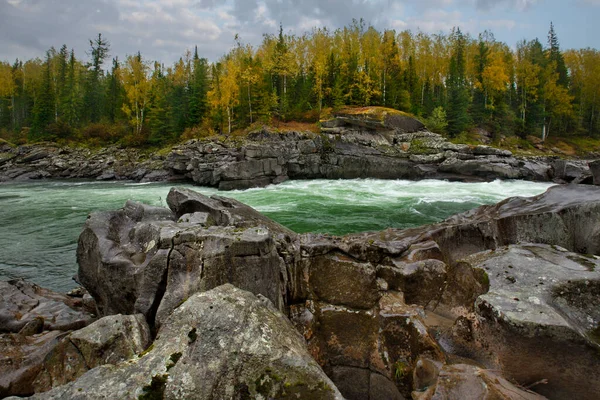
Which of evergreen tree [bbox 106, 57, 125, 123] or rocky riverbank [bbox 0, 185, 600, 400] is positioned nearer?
rocky riverbank [bbox 0, 185, 600, 400]

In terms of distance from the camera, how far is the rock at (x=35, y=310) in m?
6.23

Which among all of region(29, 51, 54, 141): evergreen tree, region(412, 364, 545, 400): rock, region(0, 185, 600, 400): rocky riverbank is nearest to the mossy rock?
region(0, 185, 600, 400): rocky riverbank

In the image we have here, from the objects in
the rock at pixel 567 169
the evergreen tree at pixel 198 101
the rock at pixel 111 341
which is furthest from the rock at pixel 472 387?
the evergreen tree at pixel 198 101

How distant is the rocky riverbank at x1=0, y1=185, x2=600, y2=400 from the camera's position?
9.73 ft

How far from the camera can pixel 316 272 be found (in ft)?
18.9

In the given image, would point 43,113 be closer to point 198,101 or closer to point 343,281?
point 198,101

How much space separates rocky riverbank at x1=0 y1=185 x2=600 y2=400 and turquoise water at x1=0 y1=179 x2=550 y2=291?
5.38m

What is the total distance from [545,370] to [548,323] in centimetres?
49

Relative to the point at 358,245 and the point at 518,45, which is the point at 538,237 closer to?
the point at 358,245

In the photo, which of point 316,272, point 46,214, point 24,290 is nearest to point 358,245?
point 316,272

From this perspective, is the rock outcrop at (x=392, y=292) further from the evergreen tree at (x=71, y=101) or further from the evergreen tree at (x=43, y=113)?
the evergreen tree at (x=71, y=101)

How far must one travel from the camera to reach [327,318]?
16.6ft

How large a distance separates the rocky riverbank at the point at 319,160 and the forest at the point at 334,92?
24.5 ft

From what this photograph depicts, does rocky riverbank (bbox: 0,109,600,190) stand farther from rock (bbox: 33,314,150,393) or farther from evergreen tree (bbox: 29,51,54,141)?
rock (bbox: 33,314,150,393)
